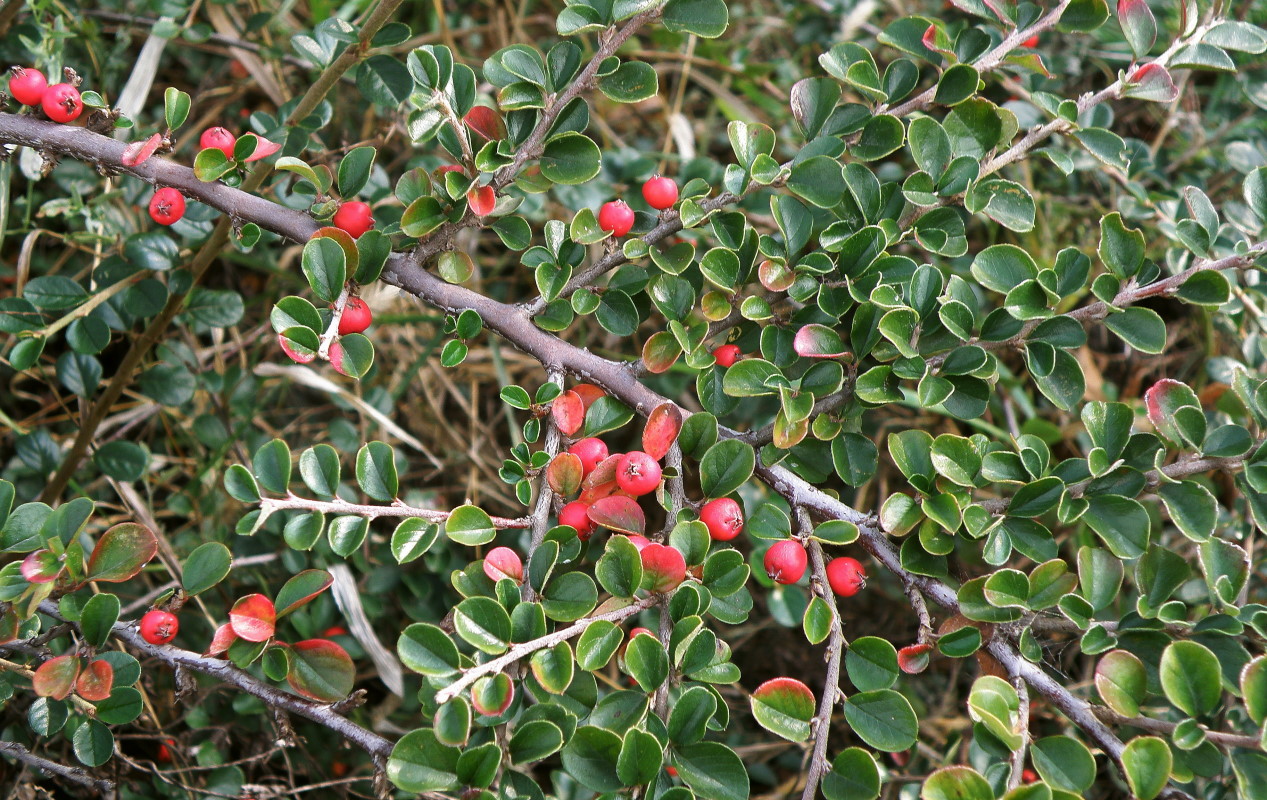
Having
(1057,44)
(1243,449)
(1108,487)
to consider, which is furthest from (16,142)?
(1057,44)

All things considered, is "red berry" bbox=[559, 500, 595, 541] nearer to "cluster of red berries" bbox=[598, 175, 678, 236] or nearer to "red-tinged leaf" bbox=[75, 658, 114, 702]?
"cluster of red berries" bbox=[598, 175, 678, 236]

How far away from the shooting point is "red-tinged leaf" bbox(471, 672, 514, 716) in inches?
49.5

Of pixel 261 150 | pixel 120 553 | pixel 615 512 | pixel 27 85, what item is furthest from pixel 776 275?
pixel 27 85

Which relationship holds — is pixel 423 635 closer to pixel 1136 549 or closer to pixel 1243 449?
pixel 1136 549

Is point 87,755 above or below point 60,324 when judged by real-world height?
below

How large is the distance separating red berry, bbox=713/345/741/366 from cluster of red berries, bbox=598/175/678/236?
0.30 metres

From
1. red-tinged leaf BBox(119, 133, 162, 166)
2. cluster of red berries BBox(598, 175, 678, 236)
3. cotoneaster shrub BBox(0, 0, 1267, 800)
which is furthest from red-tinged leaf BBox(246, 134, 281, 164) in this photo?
cluster of red berries BBox(598, 175, 678, 236)

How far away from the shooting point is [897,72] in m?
1.68

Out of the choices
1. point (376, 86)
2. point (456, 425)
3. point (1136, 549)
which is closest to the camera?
Result: point (1136, 549)

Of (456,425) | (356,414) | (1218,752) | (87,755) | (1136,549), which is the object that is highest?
(1136,549)

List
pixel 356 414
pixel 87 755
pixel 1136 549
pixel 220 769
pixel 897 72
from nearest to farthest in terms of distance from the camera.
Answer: pixel 1136 549 → pixel 87 755 → pixel 897 72 → pixel 220 769 → pixel 356 414

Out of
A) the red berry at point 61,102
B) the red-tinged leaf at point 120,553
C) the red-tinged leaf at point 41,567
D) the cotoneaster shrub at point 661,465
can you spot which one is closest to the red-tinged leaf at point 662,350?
the cotoneaster shrub at point 661,465

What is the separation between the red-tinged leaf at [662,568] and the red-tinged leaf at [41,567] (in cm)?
95

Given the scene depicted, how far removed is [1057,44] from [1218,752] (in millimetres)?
2822
